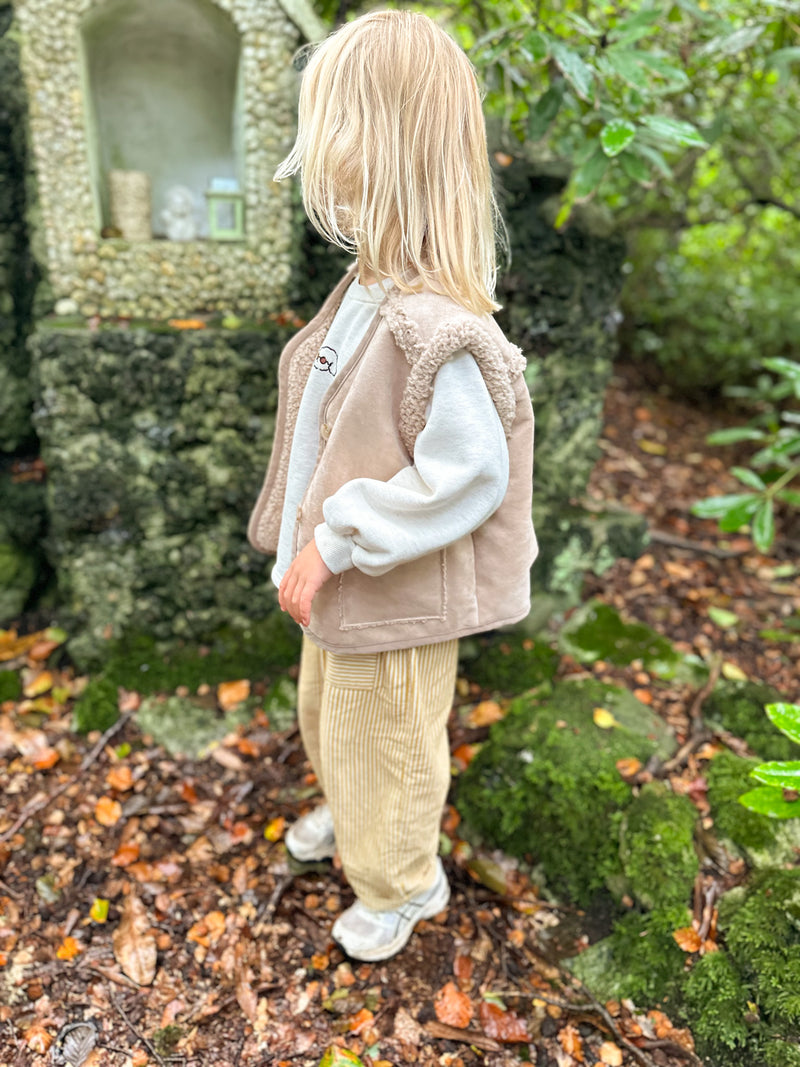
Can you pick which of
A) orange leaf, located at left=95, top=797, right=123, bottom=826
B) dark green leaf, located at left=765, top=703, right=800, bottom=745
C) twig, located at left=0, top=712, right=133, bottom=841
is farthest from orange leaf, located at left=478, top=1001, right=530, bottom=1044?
twig, located at left=0, top=712, right=133, bottom=841

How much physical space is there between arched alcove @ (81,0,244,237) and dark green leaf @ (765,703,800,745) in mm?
2198

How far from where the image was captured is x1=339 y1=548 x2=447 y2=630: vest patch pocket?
1.54m

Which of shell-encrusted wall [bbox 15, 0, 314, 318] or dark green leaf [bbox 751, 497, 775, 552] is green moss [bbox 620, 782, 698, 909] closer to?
dark green leaf [bbox 751, 497, 775, 552]

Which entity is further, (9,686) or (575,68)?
(9,686)

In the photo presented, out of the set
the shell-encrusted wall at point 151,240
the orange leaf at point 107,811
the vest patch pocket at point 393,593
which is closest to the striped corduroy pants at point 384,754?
the vest patch pocket at point 393,593

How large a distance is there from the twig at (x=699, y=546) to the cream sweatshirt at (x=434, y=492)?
2.66 metres

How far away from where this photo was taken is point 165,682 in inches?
109

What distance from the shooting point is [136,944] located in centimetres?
201

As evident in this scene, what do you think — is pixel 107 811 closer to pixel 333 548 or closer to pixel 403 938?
pixel 403 938

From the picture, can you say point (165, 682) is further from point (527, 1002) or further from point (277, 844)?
point (527, 1002)

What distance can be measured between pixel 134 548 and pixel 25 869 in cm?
107

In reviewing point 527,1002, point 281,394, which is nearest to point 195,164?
point 281,394

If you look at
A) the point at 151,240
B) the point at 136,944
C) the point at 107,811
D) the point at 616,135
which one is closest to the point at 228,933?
the point at 136,944

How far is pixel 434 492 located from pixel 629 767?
1475 millimetres
